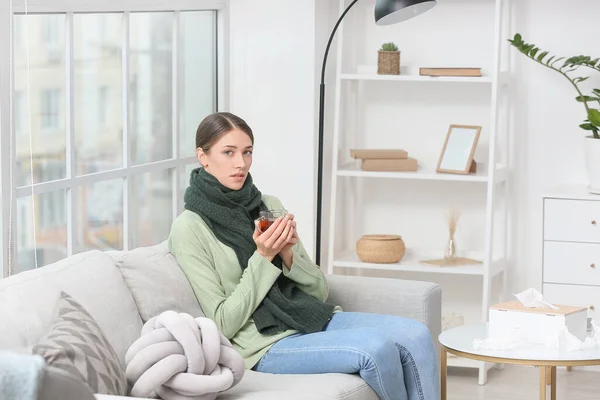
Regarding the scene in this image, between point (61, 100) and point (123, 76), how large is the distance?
0.40 meters

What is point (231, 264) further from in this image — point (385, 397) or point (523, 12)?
point (523, 12)

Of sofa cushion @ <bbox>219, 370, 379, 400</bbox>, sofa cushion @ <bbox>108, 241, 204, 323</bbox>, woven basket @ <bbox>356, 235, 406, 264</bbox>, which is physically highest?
sofa cushion @ <bbox>108, 241, 204, 323</bbox>

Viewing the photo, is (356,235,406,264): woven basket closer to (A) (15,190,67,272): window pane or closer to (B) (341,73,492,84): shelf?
(B) (341,73,492,84): shelf

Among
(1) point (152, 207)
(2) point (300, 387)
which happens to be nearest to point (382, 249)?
(1) point (152, 207)

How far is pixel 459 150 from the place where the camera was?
4.51 meters

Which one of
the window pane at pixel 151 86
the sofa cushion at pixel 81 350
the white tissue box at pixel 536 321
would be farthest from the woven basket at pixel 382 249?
the sofa cushion at pixel 81 350

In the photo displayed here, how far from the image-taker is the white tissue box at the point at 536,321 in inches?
117

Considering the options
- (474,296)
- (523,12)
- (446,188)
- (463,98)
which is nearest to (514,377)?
(474,296)

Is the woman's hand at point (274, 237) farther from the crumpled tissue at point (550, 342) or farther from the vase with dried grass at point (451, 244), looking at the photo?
the vase with dried grass at point (451, 244)

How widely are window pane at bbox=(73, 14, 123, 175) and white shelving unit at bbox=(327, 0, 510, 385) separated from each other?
3.88 feet

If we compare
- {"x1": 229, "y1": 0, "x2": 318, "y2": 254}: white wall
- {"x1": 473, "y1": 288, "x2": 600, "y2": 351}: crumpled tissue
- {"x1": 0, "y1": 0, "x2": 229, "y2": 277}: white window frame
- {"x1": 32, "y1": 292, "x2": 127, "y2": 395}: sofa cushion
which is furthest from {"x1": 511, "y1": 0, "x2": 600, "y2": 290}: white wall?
{"x1": 32, "y1": 292, "x2": 127, "y2": 395}: sofa cushion

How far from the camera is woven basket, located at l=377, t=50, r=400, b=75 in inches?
177

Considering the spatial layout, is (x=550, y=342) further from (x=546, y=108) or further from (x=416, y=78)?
(x=546, y=108)

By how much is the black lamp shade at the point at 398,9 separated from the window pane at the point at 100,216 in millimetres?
1099
